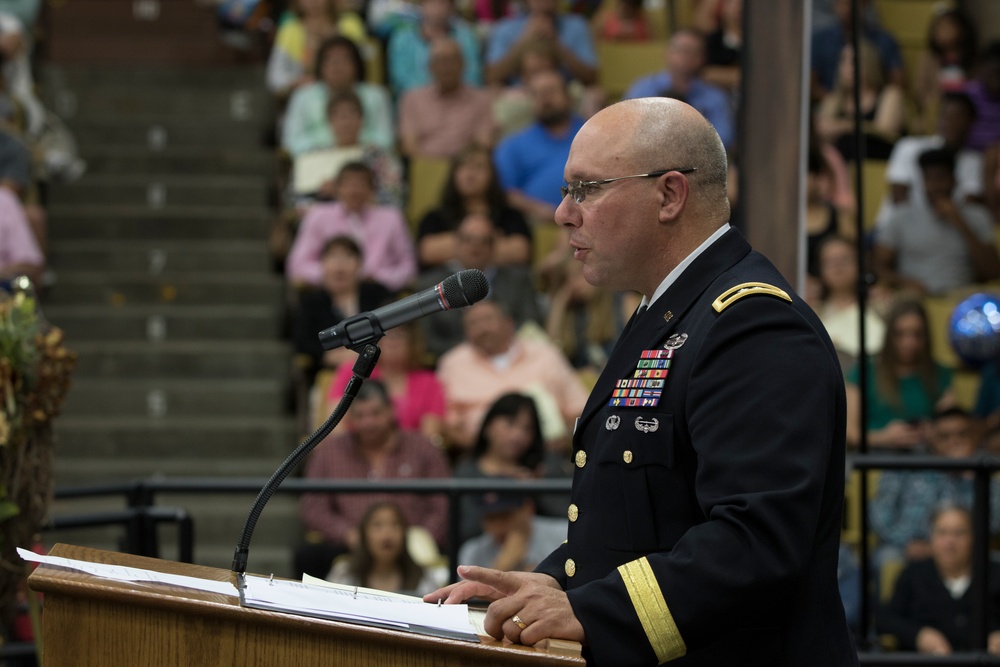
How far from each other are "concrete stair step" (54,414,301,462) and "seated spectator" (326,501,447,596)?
1736 millimetres

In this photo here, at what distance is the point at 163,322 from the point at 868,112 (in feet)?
13.9

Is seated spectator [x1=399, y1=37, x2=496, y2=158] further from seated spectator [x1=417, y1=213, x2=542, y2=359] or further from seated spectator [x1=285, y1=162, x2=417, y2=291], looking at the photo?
seated spectator [x1=417, y1=213, x2=542, y2=359]

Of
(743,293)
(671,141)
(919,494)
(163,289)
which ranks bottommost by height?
(919,494)

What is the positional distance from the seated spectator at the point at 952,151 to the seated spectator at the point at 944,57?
0.58m

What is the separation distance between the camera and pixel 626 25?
9086mm

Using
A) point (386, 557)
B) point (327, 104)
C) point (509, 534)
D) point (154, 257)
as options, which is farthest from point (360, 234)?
point (386, 557)

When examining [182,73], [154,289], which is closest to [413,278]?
[154,289]

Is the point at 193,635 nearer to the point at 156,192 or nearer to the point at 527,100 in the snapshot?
the point at 527,100

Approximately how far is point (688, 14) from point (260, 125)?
2.87m

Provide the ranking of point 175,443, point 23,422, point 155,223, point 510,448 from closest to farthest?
1. point 23,422
2. point 510,448
3. point 175,443
4. point 155,223

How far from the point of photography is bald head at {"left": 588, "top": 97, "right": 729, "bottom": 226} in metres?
2.23

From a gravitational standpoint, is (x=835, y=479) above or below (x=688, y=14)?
below

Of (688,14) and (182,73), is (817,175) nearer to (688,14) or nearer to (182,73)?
(688,14)

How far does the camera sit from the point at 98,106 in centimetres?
859
